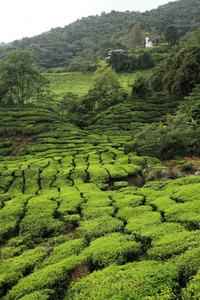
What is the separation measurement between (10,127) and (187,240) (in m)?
24.4

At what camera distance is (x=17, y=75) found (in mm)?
30578

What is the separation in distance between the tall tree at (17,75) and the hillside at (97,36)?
210 ft

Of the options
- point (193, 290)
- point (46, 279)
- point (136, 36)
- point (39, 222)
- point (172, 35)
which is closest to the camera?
point (193, 290)

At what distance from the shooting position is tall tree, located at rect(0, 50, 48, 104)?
97.7 feet

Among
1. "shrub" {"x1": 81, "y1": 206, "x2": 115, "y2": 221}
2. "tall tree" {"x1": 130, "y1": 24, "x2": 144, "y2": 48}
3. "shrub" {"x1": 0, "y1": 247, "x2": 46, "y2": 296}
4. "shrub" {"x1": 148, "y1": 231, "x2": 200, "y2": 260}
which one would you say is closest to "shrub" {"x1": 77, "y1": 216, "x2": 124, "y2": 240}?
"shrub" {"x1": 81, "y1": 206, "x2": 115, "y2": 221}

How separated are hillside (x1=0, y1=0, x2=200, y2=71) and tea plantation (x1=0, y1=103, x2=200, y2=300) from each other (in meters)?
86.5

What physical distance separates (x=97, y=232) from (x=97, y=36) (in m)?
147

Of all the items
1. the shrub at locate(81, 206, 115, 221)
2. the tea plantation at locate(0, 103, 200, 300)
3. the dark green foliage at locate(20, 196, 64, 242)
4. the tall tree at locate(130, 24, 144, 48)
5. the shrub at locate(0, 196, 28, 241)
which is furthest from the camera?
the tall tree at locate(130, 24, 144, 48)

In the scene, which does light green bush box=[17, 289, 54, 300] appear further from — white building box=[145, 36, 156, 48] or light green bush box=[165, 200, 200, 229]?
white building box=[145, 36, 156, 48]

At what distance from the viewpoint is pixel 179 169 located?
13461mm

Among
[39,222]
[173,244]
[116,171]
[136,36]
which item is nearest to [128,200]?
[39,222]

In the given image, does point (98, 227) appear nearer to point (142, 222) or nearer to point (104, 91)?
point (142, 222)

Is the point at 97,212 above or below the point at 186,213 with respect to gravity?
below

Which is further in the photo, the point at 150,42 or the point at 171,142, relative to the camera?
the point at 150,42
